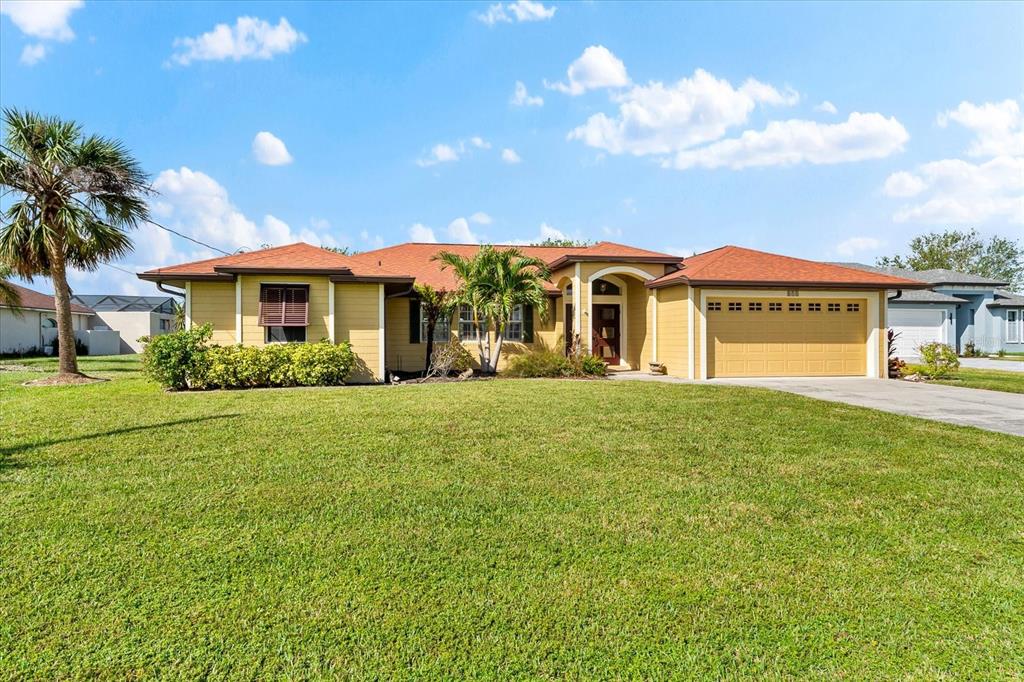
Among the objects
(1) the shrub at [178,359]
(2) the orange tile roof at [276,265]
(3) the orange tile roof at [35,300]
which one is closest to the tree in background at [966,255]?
(2) the orange tile roof at [276,265]

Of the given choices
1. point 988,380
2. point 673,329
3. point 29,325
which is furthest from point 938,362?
point 29,325

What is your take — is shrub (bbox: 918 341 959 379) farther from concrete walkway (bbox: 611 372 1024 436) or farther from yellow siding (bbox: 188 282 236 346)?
yellow siding (bbox: 188 282 236 346)

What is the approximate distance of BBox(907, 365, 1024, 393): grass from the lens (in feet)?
41.8

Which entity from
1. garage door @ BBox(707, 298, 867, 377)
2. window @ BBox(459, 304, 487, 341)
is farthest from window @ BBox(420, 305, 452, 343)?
garage door @ BBox(707, 298, 867, 377)

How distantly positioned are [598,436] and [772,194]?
1635 centimetres

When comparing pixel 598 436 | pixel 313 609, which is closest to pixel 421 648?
pixel 313 609

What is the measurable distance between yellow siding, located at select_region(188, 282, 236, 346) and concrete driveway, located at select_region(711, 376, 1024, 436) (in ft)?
42.3

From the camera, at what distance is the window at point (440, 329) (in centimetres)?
1660

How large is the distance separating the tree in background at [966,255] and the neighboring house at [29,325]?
64084mm

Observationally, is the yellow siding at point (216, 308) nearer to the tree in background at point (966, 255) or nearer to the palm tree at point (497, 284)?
the palm tree at point (497, 284)

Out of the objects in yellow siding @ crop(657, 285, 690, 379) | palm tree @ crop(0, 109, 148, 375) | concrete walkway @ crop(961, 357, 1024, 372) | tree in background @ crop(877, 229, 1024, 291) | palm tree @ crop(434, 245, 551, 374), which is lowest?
concrete walkway @ crop(961, 357, 1024, 372)

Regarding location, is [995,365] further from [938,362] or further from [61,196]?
[61,196]

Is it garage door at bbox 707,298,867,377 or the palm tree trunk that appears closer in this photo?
the palm tree trunk

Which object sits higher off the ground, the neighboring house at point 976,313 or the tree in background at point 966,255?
the tree in background at point 966,255
